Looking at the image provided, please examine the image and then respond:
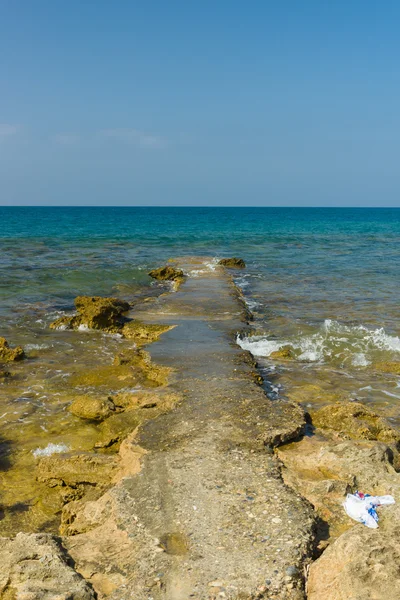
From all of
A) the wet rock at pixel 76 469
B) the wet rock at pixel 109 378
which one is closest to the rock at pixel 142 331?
the wet rock at pixel 109 378

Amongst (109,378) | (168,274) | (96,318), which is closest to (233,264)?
(168,274)

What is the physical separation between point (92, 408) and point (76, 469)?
178 cm

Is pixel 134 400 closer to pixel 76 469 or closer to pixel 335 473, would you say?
pixel 76 469

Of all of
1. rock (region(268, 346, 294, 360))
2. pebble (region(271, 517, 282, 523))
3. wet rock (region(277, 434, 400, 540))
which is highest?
pebble (region(271, 517, 282, 523))

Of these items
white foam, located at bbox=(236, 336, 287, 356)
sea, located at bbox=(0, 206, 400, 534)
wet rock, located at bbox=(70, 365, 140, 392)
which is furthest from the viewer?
white foam, located at bbox=(236, 336, 287, 356)

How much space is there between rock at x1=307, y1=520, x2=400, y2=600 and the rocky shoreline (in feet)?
0.03

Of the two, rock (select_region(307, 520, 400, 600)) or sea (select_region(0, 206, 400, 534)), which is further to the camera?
sea (select_region(0, 206, 400, 534))

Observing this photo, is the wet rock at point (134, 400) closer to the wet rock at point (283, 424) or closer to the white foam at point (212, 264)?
the wet rock at point (283, 424)

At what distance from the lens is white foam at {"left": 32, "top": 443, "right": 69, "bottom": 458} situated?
723cm

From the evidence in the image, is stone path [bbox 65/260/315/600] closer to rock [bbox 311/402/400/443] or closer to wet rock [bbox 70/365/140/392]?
rock [bbox 311/402/400/443]

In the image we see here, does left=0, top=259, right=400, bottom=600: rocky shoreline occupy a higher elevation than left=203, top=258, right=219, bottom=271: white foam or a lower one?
lower

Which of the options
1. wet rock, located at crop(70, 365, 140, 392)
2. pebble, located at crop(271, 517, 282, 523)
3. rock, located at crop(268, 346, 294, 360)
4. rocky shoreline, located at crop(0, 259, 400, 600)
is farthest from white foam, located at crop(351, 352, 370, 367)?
pebble, located at crop(271, 517, 282, 523)

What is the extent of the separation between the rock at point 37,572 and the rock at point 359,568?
182 centimetres

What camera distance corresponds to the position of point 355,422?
7.77 m
